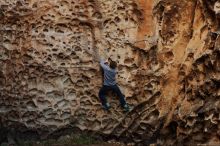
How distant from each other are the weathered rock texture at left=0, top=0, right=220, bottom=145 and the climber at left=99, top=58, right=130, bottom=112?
12 centimetres

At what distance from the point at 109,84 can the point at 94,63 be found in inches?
17.4

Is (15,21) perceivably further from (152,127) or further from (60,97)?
(152,127)

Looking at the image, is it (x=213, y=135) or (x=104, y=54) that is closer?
(x=213, y=135)

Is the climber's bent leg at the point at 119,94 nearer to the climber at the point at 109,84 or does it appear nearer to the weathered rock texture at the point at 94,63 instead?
the climber at the point at 109,84

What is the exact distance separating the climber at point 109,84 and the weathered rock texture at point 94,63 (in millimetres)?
119

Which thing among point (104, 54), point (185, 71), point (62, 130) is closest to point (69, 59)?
point (104, 54)

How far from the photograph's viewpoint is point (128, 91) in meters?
9.30

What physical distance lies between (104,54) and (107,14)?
25.6 inches

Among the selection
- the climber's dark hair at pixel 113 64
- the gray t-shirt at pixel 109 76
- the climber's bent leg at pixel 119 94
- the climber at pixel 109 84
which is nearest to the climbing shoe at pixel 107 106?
the climber at pixel 109 84

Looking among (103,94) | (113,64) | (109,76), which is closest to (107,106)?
(103,94)

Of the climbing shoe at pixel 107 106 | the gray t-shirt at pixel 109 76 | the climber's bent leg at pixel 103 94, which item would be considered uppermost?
the gray t-shirt at pixel 109 76

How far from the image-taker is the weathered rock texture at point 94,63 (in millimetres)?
9195

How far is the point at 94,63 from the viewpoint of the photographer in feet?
30.6

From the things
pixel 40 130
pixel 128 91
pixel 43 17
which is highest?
pixel 43 17
